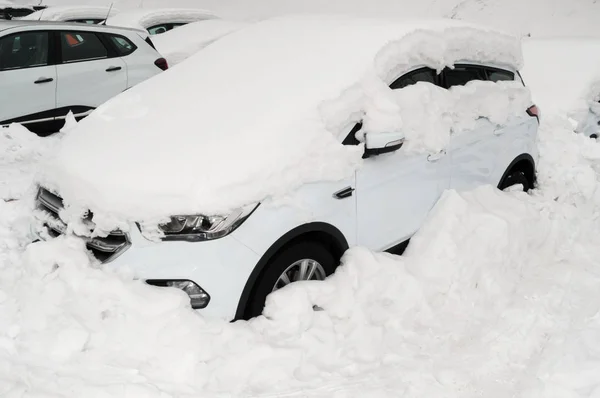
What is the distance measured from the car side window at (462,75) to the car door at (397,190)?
18 centimetres

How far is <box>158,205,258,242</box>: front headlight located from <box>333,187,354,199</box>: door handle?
2.36 ft

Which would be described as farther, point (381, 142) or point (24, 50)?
point (24, 50)

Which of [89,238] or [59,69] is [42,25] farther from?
[89,238]

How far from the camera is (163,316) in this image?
2.99m

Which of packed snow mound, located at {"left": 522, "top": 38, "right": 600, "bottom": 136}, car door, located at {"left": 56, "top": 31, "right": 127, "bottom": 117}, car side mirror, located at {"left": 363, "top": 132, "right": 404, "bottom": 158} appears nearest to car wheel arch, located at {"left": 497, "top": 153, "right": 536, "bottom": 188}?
car side mirror, located at {"left": 363, "top": 132, "right": 404, "bottom": 158}

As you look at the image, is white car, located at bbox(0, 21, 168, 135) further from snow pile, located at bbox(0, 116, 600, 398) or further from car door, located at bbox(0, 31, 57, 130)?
snow pile, located at bbox(0, 116, 600, 398)

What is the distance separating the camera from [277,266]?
10.7ft

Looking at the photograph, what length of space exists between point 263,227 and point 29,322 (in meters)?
1.31

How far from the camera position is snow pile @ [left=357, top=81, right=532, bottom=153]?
12.1 feet

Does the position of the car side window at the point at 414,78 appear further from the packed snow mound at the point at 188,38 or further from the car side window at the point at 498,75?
the packed snow mound at the point at 188,38

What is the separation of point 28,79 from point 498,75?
499cm

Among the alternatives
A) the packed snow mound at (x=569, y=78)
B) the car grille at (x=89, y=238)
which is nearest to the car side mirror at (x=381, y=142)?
the car grille at (x=89, y=238)

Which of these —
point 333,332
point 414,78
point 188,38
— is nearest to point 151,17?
point 188,38

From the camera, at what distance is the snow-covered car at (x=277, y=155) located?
3.04m
